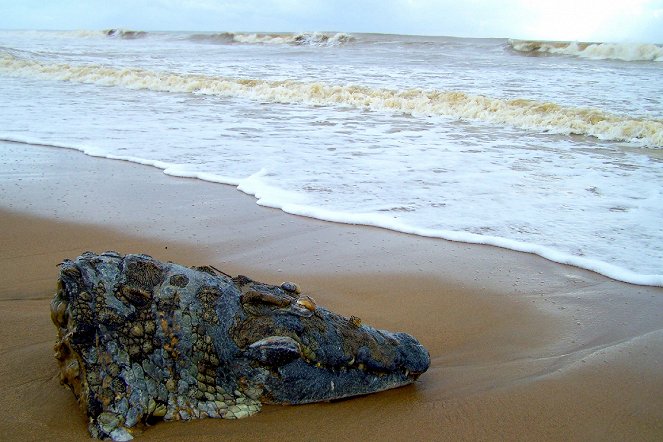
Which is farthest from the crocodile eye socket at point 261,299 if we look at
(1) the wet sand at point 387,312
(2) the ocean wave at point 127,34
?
(2) the ocean wave at point 127,34

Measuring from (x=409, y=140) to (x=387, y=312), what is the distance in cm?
589

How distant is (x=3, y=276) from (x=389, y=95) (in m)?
11.3

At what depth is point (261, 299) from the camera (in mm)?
2434

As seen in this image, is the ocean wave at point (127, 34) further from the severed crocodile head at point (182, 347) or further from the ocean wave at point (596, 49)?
the severed crocodile head at point (182, 347)

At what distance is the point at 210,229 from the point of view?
4.89 metres

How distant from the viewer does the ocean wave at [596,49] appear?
1030 inches

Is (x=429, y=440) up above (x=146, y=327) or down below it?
below

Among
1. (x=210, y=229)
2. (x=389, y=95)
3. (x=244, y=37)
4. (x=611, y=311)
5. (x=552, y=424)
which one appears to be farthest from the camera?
(x=244, y=37)

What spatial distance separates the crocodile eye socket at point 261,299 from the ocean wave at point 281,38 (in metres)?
38.0

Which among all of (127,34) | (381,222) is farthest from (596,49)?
(127,34)

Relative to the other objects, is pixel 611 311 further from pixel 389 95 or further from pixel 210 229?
pixel 389 95

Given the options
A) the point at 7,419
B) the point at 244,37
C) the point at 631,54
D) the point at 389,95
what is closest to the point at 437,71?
the point at 389,95

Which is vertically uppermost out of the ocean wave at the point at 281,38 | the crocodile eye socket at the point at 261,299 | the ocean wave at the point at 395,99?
the crocodile eye socket at the point at 261,299

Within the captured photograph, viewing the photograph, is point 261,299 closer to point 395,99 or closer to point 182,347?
point 182,347
